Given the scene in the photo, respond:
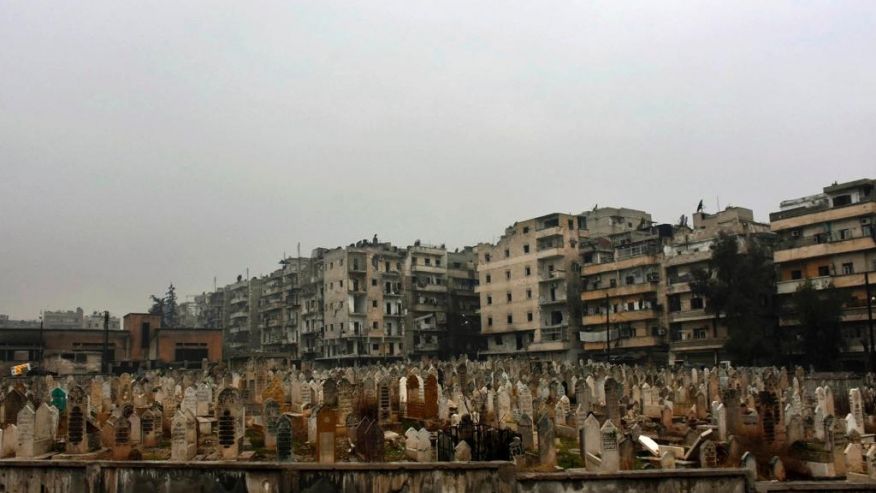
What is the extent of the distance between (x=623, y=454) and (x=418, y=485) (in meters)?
3.70

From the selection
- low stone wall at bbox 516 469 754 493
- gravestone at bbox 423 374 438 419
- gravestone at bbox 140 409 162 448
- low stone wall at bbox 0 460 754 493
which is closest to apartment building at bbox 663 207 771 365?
gravestone at bbox 423 374 438 419

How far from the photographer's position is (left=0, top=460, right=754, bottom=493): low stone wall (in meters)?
11.7

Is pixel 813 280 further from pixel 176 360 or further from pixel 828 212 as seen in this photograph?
pixel 176 360

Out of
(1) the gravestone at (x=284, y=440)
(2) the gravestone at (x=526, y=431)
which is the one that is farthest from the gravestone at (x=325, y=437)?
(2) the gravestone at (x=526, y=431)

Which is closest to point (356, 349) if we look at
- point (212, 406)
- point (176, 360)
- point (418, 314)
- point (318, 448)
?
point (418, 314)

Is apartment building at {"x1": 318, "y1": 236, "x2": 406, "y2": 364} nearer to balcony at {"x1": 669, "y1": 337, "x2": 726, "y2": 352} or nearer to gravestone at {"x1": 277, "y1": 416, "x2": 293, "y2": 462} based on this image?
balcony at {"x1": 669, "y1": 337, "x2": 726, "y2": 352}

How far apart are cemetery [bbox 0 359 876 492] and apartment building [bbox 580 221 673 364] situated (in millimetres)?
27114

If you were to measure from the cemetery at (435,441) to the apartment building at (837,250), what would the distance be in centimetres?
2043

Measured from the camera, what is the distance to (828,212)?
4300 cm

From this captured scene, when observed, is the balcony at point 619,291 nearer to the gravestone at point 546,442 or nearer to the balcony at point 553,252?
the balcony at point 553,252

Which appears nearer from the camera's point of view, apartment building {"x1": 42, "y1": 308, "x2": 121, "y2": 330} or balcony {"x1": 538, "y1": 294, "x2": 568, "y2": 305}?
balcony {"x1": 538, "y1": 294, "x2": 568, "y2": 305}

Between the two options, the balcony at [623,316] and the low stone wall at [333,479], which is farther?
the balcony at [623,316]

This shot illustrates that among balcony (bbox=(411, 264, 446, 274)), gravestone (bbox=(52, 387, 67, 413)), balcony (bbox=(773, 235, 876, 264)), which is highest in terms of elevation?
balcony (bbox=(411, 264, 446, 274))

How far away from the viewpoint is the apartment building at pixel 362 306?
61250 millimetres
